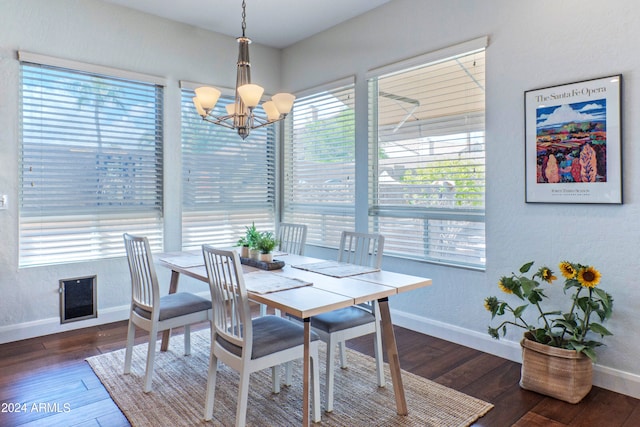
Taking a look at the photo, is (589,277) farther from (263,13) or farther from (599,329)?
(263,13)

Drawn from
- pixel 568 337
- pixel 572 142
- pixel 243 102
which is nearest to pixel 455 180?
pixel 572 142

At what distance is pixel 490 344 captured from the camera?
9.95 ft

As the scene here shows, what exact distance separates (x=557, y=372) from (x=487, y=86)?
1.94 m

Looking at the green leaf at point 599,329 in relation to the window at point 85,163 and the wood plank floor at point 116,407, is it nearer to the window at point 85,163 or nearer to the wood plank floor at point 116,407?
the wood plank floor at point 116,407

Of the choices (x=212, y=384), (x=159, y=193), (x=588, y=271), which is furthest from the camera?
(x=159, y=193)

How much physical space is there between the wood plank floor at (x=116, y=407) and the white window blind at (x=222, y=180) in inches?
54.9

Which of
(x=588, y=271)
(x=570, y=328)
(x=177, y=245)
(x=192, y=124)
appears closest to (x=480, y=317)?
(x=570, y=328)

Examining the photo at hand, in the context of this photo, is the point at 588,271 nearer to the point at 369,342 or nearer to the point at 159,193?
the point at 369,342

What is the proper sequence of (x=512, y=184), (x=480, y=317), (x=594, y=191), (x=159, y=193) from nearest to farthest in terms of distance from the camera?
1. (x=594, y=191)
2. (x=512, y=184)
3. (x=480, y=317)
4. (x=159, y=193)

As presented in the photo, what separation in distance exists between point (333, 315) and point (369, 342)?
1.01 metres

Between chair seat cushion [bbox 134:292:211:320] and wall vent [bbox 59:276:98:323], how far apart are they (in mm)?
1268

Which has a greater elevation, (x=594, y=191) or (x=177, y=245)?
(x=594, y=191)

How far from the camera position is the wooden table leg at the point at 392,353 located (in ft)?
7.13

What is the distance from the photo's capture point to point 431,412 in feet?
7.32
